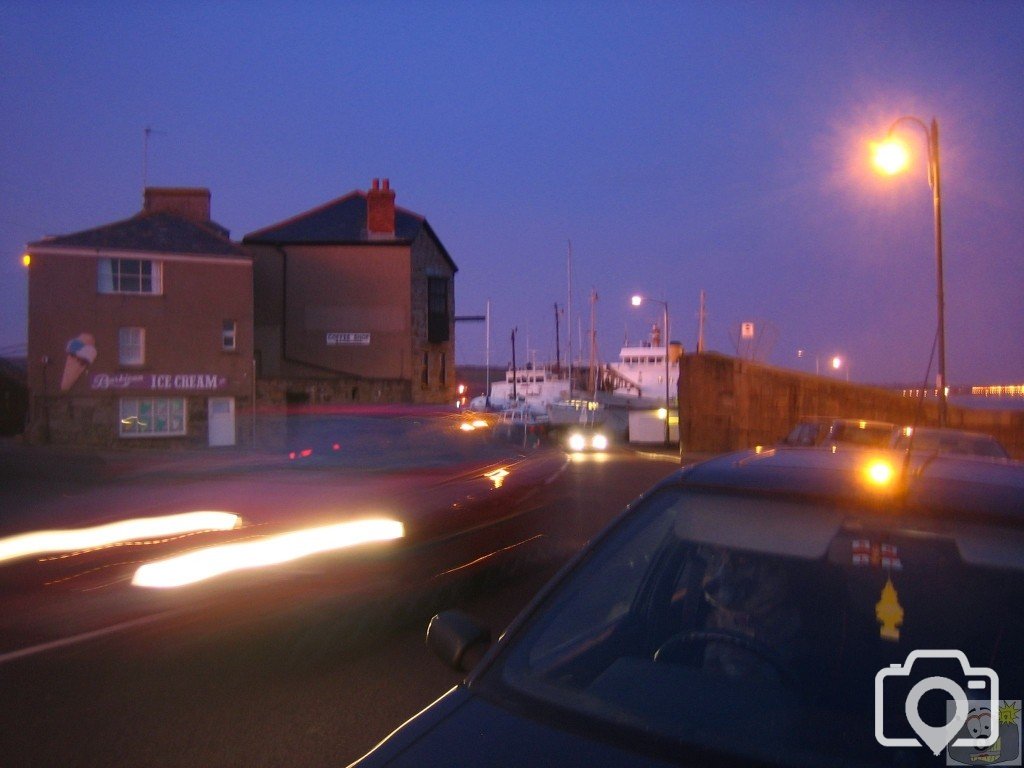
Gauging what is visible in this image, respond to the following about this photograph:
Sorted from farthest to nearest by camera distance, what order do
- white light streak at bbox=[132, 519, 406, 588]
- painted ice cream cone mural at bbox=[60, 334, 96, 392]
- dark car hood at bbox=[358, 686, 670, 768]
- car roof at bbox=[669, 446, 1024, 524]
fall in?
1. painted ice cream cone mural at bbox=[60, 334, 96, 392]
2. white light streak at bbox=[132, 519, 406, 588]
3. car roof at bbox=[669, 446, 1024, 524]
4. dark car hood at bbox=[358, 686, 670, 768]

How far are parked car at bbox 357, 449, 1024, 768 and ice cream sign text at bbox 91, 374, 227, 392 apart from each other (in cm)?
2921

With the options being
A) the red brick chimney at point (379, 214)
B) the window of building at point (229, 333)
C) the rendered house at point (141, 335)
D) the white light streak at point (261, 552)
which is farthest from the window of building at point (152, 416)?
the white light streak at point (261, 552)

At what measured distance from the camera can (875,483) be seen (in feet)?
8.05

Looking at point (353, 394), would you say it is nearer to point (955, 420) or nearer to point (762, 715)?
point (955, 420)

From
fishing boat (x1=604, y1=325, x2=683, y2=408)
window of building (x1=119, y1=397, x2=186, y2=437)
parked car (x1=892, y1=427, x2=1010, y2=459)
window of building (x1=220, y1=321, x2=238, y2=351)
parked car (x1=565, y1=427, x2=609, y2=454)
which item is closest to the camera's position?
parked car (x1=892, y1=427, x2=1010, y2=459)

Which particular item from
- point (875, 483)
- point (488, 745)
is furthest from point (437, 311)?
point (488, 745)

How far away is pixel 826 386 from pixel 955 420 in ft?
14.5

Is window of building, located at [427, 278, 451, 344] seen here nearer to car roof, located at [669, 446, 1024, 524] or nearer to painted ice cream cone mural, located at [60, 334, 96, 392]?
painted ice cream cone mural, located at [60, 334, 96, 392]

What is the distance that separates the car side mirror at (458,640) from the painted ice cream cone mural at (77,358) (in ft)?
95.8

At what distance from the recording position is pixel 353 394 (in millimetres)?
35969

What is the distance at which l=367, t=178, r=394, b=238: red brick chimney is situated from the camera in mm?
36656

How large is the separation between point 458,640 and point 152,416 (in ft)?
96.8

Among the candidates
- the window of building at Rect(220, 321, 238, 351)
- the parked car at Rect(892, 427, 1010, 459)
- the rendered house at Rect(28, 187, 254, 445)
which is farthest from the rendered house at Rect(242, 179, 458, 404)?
the parked car at Rect(892, 427, 1010, 459)

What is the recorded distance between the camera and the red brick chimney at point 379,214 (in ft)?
120
